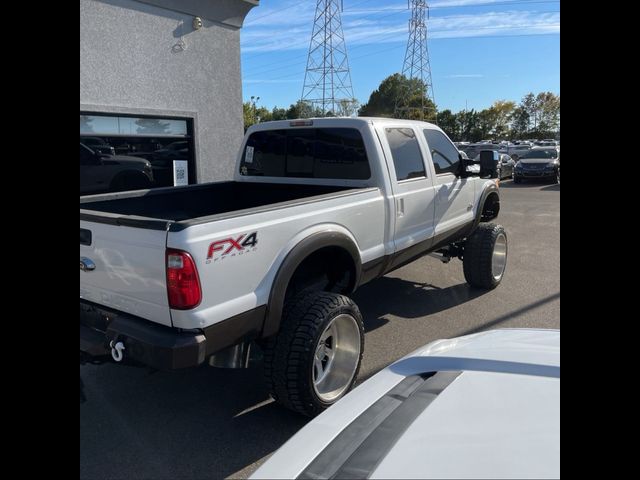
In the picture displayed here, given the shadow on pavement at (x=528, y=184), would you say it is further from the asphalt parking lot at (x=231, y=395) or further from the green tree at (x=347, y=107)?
the green tree at (x=347, y=107)

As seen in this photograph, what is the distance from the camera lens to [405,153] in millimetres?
4902

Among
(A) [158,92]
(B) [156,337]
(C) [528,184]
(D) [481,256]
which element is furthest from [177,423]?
(C) [528,184]

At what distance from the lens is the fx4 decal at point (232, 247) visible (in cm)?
277

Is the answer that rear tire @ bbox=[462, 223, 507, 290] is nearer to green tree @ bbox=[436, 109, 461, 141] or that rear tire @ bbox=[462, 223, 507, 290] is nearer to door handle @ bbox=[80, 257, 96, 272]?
door handle @ bbox=[80, 257, 96, 272]

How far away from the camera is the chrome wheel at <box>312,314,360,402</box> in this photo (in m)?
3.55

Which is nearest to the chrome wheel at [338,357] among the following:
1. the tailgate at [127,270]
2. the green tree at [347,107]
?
the tailgate at [127,270]

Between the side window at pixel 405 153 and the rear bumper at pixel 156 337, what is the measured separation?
2.22m

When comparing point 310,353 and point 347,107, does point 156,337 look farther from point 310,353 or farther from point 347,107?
point 347,107

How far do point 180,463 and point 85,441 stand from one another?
0.68m

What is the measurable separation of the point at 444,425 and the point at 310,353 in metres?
1.73

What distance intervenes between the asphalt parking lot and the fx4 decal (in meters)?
0.97

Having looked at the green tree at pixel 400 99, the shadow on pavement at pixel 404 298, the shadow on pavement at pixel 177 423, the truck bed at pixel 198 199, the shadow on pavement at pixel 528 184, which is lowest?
the shadow on pavement at pixel 177 423

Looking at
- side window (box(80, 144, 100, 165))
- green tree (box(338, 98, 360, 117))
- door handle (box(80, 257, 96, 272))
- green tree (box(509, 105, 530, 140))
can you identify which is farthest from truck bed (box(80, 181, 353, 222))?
green tree (box(509, 105, 530, 140))

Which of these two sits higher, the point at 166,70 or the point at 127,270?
the point at 166,70
